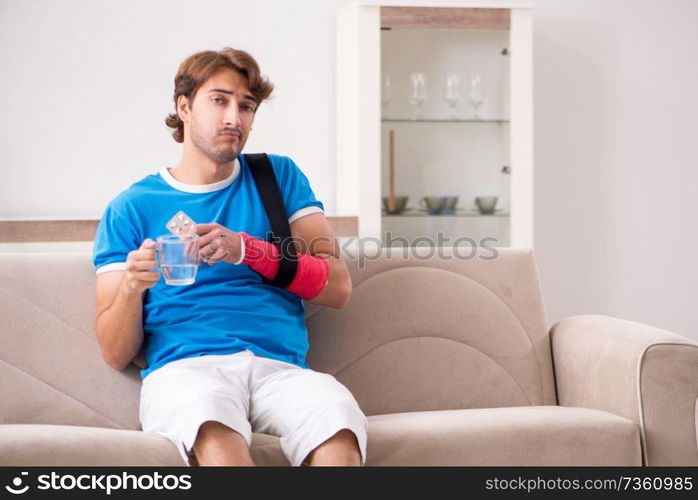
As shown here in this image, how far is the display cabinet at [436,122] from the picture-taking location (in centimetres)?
380

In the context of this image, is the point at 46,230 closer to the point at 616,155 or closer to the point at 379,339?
the point at 379,339

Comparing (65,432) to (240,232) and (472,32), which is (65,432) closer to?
(240,232)

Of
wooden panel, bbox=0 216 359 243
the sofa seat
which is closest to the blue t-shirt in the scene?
the sofa seat

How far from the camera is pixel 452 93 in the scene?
3963 millimetres

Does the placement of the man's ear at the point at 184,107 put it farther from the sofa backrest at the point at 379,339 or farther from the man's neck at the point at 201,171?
the sofa backrest at the point at 379,339

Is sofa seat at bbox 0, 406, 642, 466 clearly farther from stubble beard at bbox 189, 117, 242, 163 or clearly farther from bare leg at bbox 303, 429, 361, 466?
stubble beard at bbox 189, 117, 242, 163

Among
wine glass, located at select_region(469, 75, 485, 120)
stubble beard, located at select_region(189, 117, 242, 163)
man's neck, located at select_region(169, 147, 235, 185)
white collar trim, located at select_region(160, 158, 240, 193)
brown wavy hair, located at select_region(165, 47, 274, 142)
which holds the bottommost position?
white collar trim, located at select_region(160, 158, 240, 193)

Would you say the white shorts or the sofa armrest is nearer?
the white shorts

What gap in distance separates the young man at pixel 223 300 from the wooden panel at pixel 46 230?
1430mm

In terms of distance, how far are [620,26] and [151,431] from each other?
10.9ft

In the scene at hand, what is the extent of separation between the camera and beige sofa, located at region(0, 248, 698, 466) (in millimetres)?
1900

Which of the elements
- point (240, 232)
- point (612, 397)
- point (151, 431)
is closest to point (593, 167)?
point (612, 397)

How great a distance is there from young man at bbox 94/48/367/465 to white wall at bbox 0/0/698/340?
69.8 inches

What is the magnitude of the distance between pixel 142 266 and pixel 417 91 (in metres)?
2.33
